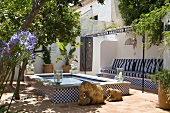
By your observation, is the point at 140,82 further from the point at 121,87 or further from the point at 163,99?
the point at 163,99

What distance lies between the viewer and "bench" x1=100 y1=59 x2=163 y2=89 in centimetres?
1005

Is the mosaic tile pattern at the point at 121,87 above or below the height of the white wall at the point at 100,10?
below

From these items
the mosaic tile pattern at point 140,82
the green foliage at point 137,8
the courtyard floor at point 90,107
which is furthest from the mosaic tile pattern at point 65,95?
the green foliage at point 137,8

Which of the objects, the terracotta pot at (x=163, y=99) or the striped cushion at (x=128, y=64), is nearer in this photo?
the terracotta pot at (x=163, y=99)

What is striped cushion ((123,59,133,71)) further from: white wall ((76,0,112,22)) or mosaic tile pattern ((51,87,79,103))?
mosaic tile pattern ((51,87,79,103))

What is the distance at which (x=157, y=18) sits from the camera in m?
7.68

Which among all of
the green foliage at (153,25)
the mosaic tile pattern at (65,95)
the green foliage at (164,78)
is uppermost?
the green foliage at (153,25)

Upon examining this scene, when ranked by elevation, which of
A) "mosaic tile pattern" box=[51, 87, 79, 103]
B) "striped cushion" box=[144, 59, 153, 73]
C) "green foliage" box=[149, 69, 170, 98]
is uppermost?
"striped cushion" box=[144, 59, 153, 73]

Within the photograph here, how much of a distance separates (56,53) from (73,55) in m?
1.33

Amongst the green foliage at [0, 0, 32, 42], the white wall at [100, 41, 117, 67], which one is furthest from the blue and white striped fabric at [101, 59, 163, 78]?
the green foliage at [0, 0, 32, 42]

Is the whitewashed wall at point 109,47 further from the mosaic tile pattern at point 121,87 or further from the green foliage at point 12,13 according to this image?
the green foliage at point 12,13

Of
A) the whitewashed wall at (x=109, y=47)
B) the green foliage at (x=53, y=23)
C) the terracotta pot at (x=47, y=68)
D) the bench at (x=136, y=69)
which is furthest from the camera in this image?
the terracotta pot at (x=47, y=68)

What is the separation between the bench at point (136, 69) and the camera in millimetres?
10047

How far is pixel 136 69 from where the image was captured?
1169 centimetres
